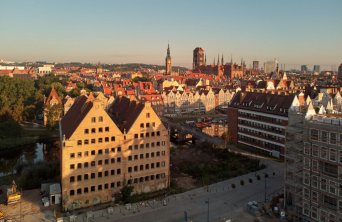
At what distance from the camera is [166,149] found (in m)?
51.4

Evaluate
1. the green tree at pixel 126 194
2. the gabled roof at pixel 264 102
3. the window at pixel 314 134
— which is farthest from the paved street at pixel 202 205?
the gabled roof at pixel 264 102

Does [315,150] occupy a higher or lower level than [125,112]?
lower

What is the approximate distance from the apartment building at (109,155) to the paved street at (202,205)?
348 centimetres

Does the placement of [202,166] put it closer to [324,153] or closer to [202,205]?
[202,205]

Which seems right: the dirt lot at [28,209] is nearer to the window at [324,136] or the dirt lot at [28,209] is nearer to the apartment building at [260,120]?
the window at [324,136]

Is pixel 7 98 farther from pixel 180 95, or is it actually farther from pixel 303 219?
pixel 303 219

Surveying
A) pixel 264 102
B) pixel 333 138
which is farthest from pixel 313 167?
pixel 264 102

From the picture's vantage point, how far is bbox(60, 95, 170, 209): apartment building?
4431 centimetres

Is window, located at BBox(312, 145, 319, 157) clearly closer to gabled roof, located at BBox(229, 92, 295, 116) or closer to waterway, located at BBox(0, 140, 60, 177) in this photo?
gabled roof, located at BBox(229, 92, 295, 116)

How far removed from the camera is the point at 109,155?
46562 millimetres

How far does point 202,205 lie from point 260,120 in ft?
103

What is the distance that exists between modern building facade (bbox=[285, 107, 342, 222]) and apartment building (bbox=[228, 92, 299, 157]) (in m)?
22.4

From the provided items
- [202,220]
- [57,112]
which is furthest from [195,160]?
[57,112]

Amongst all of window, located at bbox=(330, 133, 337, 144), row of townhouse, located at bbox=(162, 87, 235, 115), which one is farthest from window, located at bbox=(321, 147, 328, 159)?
row of townhouse, located at bbox=(162, 87, 235, 115)
